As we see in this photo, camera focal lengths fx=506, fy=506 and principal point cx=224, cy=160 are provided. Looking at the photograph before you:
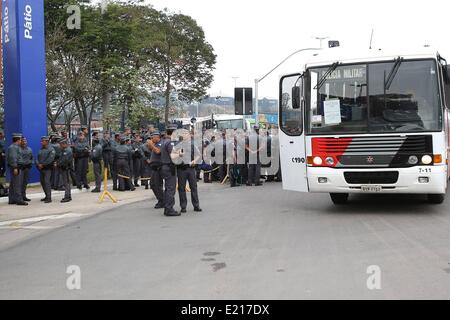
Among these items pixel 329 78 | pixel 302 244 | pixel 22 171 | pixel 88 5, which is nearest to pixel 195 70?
pixel 88 5

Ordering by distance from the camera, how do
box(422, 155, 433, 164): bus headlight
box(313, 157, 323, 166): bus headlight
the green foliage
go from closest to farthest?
box(422, 155, 433, 164): bus headlight
box(313, 157, 323, 166): bus headlight
the green foliage

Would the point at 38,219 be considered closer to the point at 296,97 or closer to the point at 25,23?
the point at 296,97

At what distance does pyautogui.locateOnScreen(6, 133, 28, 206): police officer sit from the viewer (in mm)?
12508

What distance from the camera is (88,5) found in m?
32.1

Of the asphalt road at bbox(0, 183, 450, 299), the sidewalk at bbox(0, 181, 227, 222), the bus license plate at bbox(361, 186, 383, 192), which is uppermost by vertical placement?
the bus license plate at bbox(361, 186, 383, 192)

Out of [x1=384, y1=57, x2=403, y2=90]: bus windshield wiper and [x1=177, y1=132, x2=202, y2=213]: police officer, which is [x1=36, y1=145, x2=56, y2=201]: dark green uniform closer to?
[x1=177, y1=132, x2=202, y2=213]: police officer

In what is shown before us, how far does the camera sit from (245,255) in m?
6.60

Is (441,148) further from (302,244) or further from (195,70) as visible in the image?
(195,70)

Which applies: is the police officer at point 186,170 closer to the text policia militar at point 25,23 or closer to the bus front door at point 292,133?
the bus front door at point 292,133

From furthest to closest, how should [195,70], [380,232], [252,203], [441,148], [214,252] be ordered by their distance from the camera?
[195,70] → [252,203] → [441,148] → [380,232] → [214,252]

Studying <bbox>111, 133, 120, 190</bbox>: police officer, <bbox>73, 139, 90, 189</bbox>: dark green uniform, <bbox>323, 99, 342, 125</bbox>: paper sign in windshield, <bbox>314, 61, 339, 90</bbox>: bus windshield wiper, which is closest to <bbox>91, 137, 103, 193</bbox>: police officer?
<bbox>73, 139, 90, 189</bbox>: dark green uniform

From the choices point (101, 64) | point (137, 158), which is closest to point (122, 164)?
point (137, 158)

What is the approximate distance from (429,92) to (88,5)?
2754 centimetres
